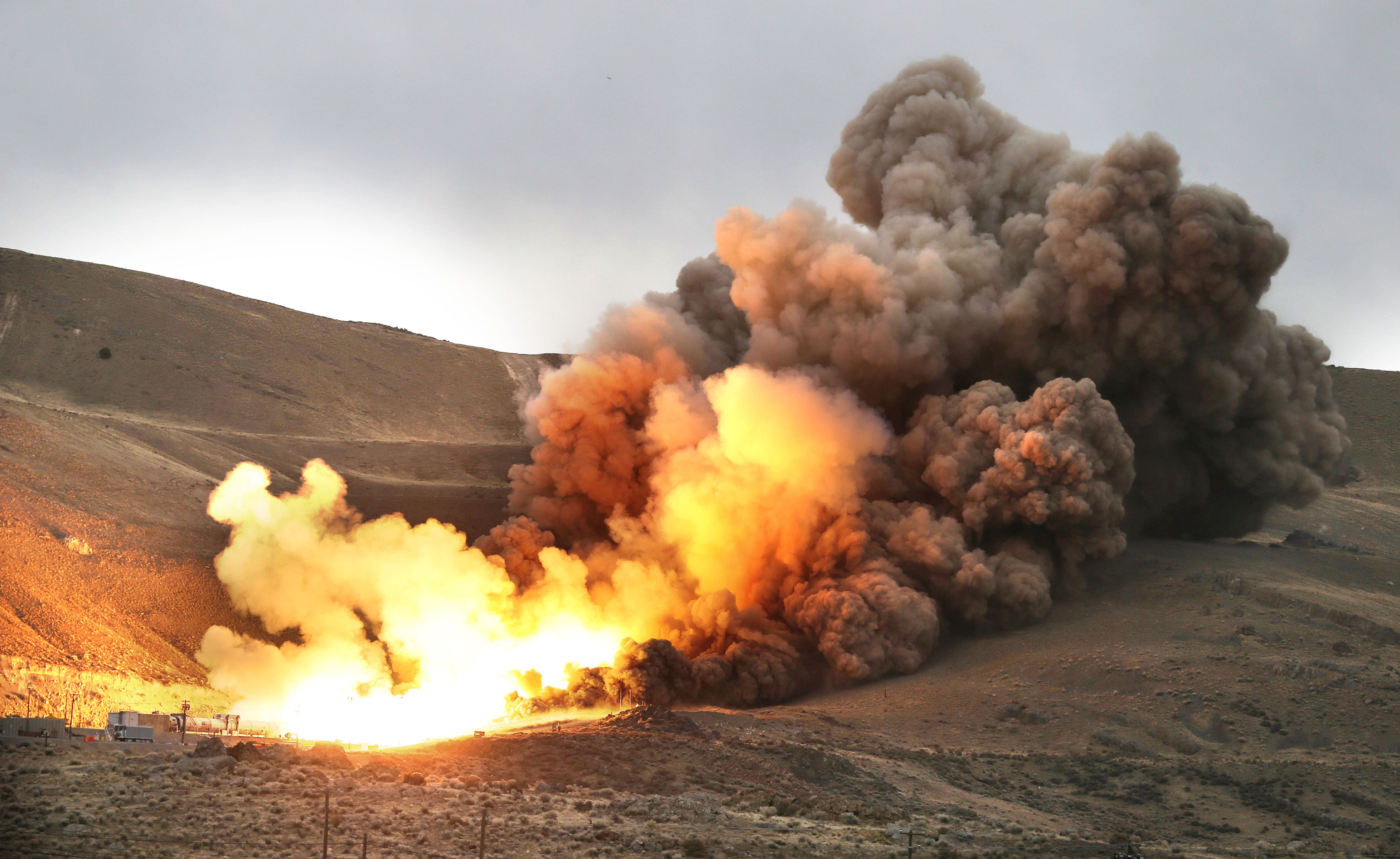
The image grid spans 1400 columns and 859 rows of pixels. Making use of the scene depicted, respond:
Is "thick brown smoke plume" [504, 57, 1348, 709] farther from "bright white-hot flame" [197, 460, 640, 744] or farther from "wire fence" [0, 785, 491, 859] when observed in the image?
"wire fence" [0, 785, 491, 859]

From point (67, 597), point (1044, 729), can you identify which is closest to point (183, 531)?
point (67, 597)

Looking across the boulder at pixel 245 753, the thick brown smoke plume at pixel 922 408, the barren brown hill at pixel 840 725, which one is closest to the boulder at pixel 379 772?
the barren brown hill at pixel 840 725

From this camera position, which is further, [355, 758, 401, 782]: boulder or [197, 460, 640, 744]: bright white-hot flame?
[197, 460, 640, 744]: bright white-hot flame

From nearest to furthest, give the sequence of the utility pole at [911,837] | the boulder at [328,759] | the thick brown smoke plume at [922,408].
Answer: the utility pole at [911,837] → the boulder at [328,759] → the thick brown smoke plume at [922,408]

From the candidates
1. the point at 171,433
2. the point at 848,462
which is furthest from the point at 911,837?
the point at 171,433

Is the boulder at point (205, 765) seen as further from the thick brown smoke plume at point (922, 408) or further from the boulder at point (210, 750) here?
the thick brown smoke plume at point (922, 408)

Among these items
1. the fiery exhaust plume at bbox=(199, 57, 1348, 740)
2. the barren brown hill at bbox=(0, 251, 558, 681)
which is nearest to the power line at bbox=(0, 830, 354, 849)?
the fiery exhaust plume at bbox=(199, 57, 1348, 740)
